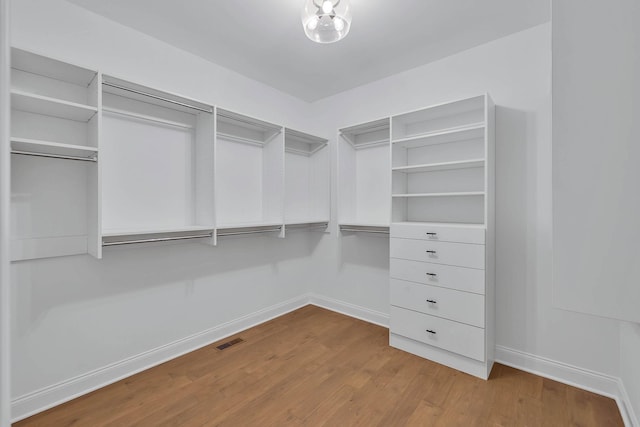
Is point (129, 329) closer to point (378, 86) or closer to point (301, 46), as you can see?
point (301, 46)

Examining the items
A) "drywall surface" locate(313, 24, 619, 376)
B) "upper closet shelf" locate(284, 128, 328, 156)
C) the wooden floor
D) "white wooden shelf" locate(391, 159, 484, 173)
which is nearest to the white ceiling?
"drywall surface" locate(313, 24, 619, 376)

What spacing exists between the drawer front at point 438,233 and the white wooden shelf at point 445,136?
0.75 m

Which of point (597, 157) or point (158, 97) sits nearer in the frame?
point (597, 157)

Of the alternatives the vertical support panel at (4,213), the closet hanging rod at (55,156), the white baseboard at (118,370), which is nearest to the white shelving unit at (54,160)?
the closet hanging rod at (55,156)

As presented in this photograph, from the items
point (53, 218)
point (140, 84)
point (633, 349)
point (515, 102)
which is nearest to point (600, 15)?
point (515, 102)

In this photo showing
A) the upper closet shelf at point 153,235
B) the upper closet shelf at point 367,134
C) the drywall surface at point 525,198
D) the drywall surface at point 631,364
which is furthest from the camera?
the upper closet shelf at point 367,134

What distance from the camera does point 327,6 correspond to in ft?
5.37

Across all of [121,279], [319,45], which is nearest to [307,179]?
[319,45]

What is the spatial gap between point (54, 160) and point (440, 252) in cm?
276

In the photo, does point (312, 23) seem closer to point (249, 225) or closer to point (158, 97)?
point (158, 97)

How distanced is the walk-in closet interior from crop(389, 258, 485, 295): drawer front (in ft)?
0.05

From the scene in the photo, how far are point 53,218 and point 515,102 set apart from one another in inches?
135

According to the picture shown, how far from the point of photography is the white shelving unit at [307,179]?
3.34m

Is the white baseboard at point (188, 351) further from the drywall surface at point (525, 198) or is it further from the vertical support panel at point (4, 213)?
the vertical support panel at point (4, 213)
